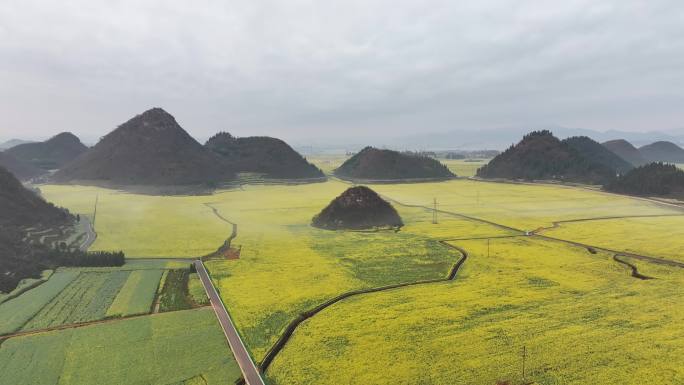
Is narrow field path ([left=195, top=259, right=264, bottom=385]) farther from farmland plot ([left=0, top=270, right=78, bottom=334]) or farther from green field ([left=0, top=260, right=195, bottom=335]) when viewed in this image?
farmland plot ([left=0, top=270, right=78, bottom=334])

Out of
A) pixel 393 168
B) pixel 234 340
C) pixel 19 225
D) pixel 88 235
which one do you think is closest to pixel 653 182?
pixel 393 168

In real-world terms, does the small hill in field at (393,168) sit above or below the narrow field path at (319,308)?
above

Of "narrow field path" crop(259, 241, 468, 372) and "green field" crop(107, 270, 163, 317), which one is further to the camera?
"green field" crop(107, 270, 163, 317)

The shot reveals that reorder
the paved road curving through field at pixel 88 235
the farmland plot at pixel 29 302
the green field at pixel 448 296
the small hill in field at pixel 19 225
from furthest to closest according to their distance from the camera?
the paved road curving through field at pixel 88 235 → the small hill in field at pixel 19 225 → the farmland plot at pixel 29 302 → the green field at pixel 448 296

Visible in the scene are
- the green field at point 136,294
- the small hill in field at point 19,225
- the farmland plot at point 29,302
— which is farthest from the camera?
the small hill in field at point 19,225

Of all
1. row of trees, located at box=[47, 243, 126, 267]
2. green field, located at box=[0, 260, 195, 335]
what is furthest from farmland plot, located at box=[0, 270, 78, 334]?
row of trees, located at box=[47, 243, 126, 267]

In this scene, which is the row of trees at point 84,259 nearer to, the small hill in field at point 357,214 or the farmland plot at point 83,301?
the farmland plot at point 83,301

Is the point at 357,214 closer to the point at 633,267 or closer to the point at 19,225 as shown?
the point at 633,267

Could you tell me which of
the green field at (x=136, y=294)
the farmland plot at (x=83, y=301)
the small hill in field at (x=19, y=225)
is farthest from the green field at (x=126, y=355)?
the small hill in field at (x=19, y=225)
